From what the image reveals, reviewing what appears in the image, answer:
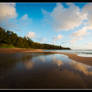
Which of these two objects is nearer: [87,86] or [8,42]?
[87,86]

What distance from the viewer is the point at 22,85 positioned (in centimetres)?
257

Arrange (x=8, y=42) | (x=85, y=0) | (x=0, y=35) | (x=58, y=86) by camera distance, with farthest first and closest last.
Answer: (x=8, y=42) < (x=0, y=35) < (x=85, y=0) < (x=58, y=86)

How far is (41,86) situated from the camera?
2516 mm

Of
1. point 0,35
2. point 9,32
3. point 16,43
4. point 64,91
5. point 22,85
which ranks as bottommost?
point 22,85

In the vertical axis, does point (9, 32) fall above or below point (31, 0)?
above

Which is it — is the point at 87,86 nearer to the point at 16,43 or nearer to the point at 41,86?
the point at 41,86

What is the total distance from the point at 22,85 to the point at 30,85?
0.42 m

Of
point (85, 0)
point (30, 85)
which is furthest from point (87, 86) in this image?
point (85, 0)

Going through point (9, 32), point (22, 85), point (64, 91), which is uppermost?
point (9, 32)

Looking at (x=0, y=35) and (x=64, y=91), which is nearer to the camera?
(x=64, y=91)

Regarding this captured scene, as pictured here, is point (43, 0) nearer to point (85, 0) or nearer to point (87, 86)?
point (85, 0)

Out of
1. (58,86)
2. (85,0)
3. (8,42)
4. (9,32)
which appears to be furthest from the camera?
(9,32)

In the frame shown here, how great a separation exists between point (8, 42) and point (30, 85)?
4357 centimetres

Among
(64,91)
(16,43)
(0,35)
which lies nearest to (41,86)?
(64,91)
